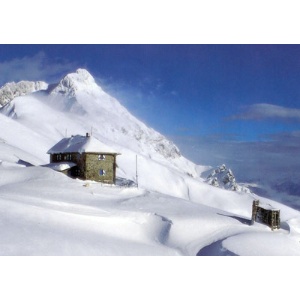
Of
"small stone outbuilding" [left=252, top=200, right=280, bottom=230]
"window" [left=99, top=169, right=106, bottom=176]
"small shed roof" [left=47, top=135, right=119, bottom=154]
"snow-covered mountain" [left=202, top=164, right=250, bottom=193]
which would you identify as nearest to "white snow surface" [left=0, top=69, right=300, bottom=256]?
"small stone outbuilding" [left=252, top=200, right=280, bottom=230]

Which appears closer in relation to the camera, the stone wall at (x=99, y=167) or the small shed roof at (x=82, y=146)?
the stone wall at (x=99, y=167)

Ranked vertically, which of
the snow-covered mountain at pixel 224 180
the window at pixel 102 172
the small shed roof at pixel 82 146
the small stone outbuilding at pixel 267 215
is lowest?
the snow-covered mountain at pixel 224 180

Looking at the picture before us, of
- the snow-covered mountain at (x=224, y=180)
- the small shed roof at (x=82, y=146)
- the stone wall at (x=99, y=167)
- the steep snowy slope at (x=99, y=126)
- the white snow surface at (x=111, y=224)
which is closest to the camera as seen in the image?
the white snow surface at (x=111, y=224)

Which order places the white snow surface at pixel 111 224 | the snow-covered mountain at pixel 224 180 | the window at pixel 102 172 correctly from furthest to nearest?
the snow-covered mountain at pixel 224 180 → the window at pixel 102 172 → the white snow surface at pixel 111 224

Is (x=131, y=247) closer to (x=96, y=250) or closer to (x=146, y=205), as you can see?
(x=96, y=250)

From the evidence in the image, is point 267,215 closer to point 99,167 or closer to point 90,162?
point 99,167

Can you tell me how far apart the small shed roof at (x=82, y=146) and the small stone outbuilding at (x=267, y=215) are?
1747 centimetres

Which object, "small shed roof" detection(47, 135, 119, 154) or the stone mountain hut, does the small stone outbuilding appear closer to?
the stone mountain hut

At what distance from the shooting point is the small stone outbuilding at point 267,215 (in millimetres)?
31266

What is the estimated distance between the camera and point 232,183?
129 meters

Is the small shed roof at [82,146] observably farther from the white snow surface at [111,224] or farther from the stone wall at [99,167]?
the white snow surface at [111,224]

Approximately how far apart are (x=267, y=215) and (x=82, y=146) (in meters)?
21.3

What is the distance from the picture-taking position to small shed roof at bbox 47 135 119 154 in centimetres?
4311

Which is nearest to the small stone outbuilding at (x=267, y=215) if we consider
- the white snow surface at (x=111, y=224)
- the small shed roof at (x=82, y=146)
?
the white snow surface at (x=111, y=224)
